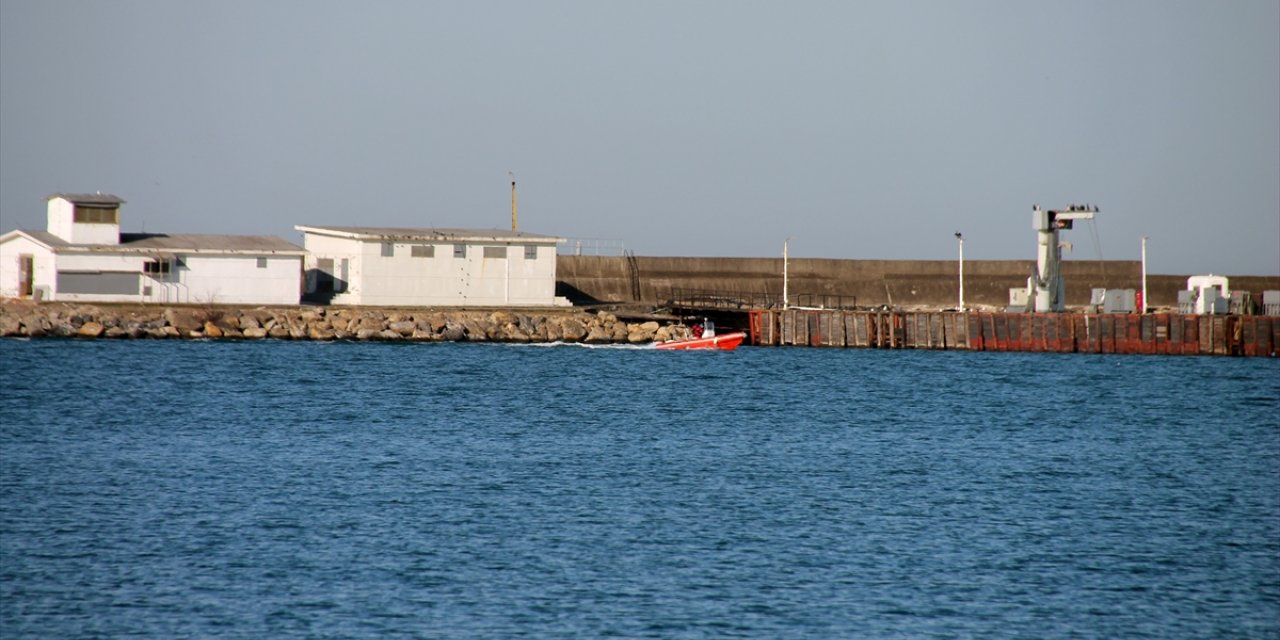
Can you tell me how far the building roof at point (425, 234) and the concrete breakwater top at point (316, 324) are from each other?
4095mm

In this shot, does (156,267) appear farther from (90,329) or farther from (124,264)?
(90,329)

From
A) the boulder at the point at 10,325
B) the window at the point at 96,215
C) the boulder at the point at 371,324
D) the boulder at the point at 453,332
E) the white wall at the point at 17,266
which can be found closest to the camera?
the boulder at the point at 10,325

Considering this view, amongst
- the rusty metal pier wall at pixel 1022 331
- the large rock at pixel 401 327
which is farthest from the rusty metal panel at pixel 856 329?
the large rock at pixel 401 327

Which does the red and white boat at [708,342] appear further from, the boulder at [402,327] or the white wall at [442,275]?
the boulder at [402,327]

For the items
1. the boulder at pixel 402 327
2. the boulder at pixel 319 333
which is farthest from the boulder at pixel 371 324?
the boulder at pixel 319 333

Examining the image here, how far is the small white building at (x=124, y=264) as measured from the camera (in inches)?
2768

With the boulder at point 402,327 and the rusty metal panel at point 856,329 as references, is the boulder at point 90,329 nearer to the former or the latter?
the boulder at point 402,327

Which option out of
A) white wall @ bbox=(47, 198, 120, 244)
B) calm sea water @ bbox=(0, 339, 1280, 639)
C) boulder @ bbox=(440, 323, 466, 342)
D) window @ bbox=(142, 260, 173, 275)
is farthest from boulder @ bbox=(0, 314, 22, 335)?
boulder @ bbox=(440, 323, 466, 342)

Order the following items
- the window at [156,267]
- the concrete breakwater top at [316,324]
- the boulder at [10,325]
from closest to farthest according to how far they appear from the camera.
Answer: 1. the boulder at [10,325]
2. the concrete breakwater top at [316,324]
3. the window at [156,267]

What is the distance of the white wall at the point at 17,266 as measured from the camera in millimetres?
69875

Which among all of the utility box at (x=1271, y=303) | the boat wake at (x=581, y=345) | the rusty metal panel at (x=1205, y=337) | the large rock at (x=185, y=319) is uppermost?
the utility box at (x=1271, y=303)

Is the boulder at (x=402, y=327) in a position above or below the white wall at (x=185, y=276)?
below

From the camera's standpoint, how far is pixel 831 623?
67.3 ft

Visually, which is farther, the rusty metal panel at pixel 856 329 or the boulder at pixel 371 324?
the rusty metal panel at pixel 856 329
